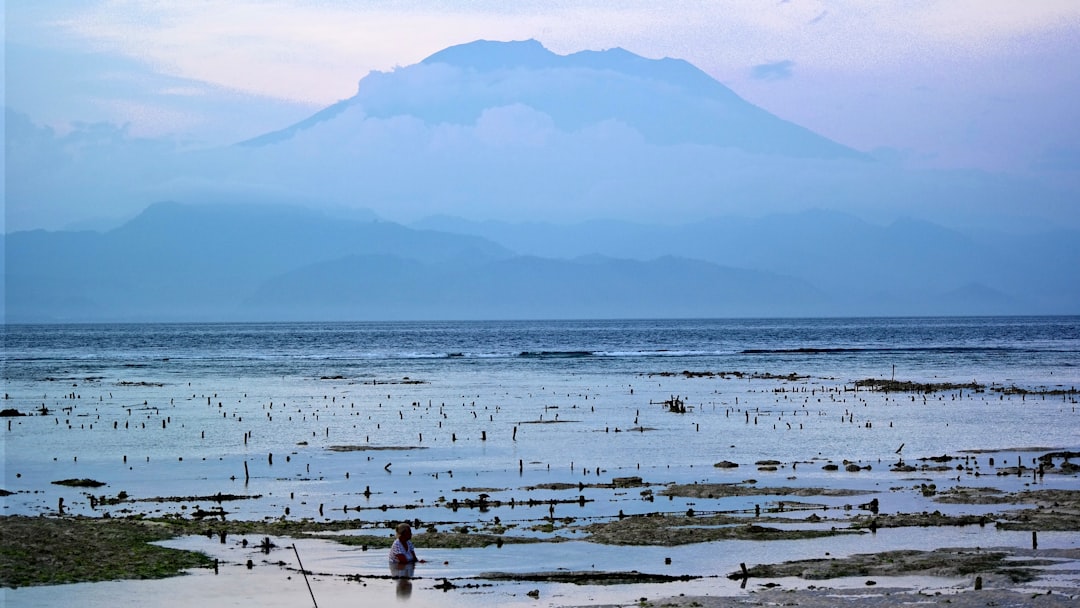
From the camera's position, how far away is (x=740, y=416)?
62.6 m

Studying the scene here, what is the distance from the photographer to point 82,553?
26.3 meters

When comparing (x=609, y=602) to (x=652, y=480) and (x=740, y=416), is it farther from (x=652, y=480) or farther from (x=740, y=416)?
(x=740, y=416)

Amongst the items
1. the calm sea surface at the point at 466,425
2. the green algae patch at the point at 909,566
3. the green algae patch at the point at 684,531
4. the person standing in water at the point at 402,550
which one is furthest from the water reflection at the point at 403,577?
the calm sea surface at the point at 466,425

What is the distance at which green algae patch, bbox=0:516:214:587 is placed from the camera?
2478 cm

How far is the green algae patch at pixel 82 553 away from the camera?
81.3 feet

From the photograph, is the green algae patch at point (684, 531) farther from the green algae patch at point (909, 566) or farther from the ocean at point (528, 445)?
the green algae patch at point (909, 566)

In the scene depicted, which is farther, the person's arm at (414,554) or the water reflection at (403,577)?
the person's arm at (414,554)

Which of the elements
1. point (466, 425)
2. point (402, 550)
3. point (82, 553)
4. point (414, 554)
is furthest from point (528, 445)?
point (82, 553)

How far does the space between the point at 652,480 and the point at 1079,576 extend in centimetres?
1691

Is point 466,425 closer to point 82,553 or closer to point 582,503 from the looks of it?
point 582,503

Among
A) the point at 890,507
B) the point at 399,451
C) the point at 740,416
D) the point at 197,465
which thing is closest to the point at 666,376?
the point at 740,416

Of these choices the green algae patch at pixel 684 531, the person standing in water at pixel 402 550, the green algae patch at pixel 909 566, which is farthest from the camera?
the green algae patch at pixel 684 531

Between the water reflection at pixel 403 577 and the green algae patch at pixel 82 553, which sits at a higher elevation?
the green algae patch at pixel 82 553

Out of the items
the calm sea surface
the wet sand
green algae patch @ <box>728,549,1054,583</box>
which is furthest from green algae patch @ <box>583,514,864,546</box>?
green algae patch @ <box>728,549,1054,583</box>
